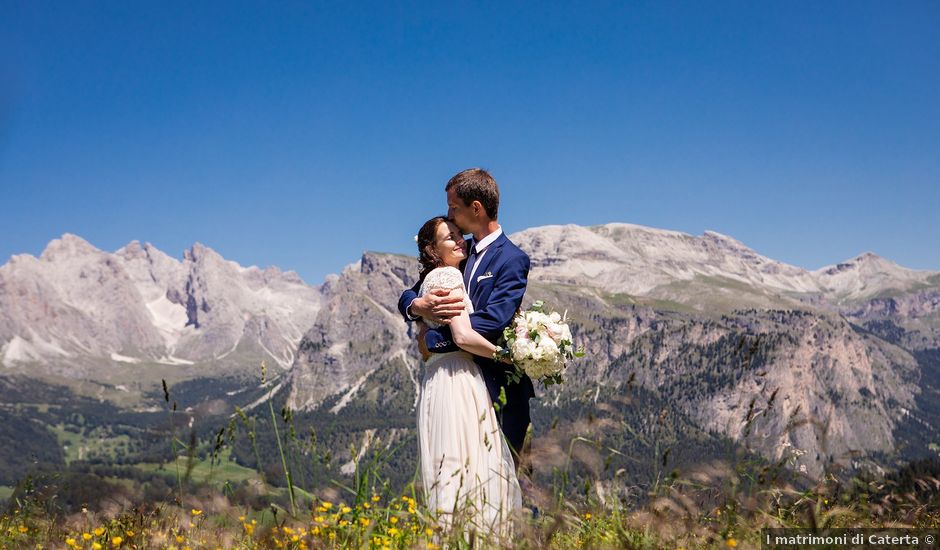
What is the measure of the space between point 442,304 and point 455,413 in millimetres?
1229

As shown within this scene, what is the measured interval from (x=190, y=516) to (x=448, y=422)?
2.77 m

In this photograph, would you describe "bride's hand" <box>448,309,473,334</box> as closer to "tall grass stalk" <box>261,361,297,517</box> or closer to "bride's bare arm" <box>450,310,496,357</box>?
"bride's bare arm" <box>450,310,496,357</box>

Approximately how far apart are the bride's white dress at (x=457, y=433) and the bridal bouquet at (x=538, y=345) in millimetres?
543

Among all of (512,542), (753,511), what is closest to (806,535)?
(753,511)

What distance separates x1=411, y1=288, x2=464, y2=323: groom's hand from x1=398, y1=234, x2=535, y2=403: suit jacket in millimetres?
243

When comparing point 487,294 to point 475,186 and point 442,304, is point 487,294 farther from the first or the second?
point 475,186

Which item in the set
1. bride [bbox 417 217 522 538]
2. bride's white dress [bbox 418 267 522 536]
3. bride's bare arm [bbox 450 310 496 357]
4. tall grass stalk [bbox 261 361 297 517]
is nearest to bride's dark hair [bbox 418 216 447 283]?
bride [bbox 417 217 522 538]

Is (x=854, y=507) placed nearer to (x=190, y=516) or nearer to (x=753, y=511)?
(x=753, y=511)

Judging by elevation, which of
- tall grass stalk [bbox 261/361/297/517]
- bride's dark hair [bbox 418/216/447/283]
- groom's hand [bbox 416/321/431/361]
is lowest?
tall grass stalk [bbox 261/361/297/517]

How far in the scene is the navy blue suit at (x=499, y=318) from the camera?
27.3ft

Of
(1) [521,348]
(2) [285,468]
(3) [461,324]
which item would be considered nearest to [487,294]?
(3) [461,324]

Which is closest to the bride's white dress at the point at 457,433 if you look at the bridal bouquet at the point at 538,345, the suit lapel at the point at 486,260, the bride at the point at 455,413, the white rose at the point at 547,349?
the bride at the point at 455,413

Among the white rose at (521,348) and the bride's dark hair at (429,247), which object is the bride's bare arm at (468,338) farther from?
the bride's dark hair at (429,247)

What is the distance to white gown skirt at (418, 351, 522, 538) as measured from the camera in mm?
7793
